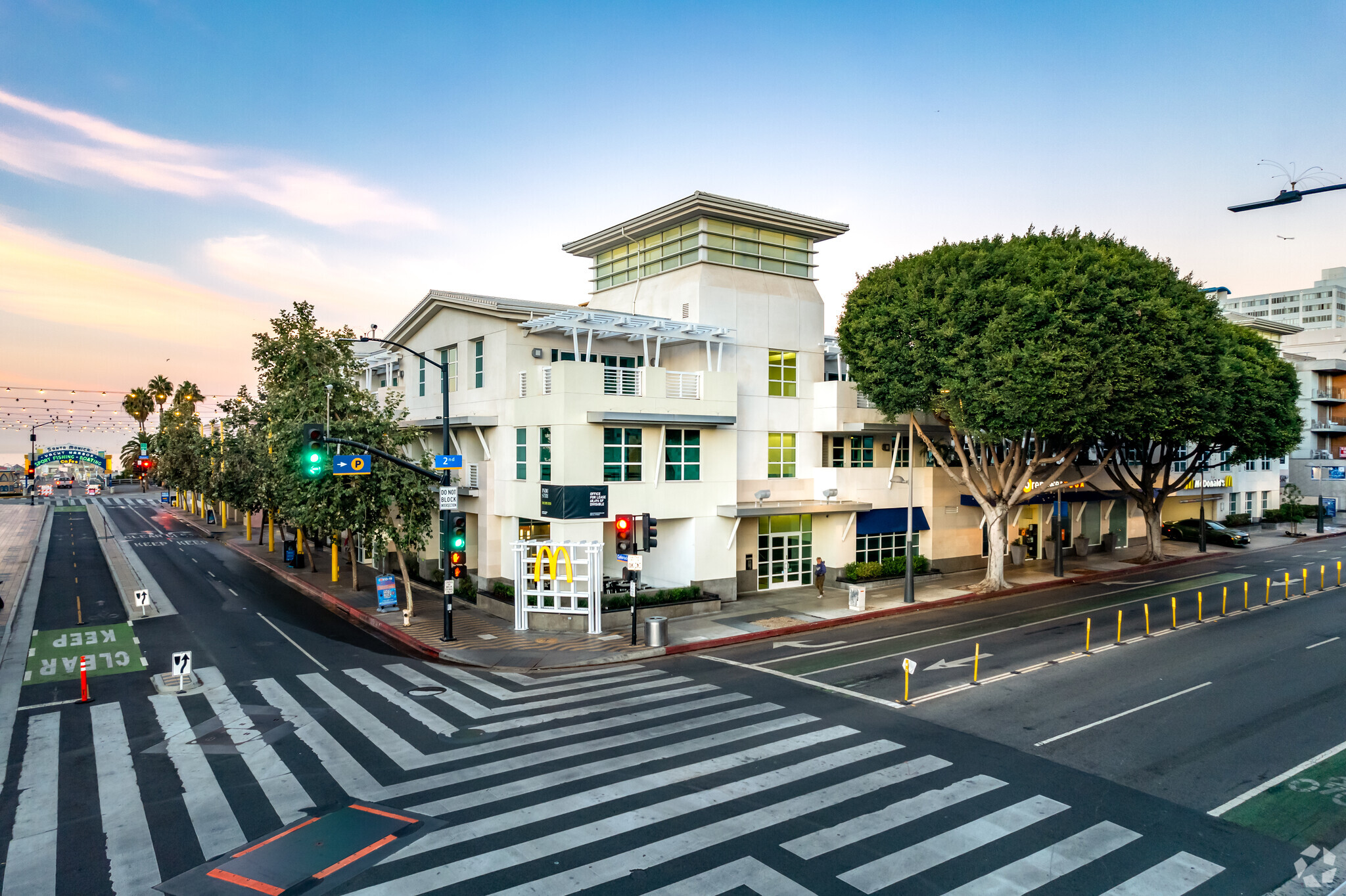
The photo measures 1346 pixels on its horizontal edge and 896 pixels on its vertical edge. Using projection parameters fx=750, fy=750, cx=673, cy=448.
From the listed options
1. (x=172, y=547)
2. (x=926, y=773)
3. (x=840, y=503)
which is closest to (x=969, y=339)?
(x=840, y=503)

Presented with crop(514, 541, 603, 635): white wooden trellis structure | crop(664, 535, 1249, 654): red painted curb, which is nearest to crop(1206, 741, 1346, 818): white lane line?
crop(664, 535, 1249, 654): red painted curb

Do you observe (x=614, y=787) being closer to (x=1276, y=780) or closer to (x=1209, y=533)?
(x=1276, y=780)

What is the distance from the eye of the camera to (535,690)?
1825cm

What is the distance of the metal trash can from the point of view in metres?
22.4

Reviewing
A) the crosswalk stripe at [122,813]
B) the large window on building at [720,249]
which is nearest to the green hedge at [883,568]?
the large window on building at [720,249]

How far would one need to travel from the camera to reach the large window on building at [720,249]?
Answer: 32344 mm

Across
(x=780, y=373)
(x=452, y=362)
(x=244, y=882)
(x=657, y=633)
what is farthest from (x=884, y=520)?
(x=244, y=882)

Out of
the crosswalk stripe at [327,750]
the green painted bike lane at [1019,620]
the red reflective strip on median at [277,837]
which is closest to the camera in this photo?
the red reflective strip on median at [277,837]

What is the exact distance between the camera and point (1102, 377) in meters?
27.0

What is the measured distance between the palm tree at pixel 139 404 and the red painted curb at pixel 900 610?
10326cm

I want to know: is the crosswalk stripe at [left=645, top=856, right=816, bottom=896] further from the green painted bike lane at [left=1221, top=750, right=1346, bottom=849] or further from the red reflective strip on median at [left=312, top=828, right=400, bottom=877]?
the green painted bike lane at [left=1221, top=750, right=1346, bottom=849]

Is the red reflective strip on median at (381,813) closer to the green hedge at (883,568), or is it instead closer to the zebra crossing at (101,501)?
the green hedge at (883,568)

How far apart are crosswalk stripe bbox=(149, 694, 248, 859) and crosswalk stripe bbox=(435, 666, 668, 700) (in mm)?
5946

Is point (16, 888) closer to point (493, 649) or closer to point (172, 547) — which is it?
point (493, 649)
